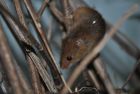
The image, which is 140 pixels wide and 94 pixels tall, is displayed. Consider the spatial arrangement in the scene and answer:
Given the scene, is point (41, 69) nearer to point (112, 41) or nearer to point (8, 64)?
point (8, 64)

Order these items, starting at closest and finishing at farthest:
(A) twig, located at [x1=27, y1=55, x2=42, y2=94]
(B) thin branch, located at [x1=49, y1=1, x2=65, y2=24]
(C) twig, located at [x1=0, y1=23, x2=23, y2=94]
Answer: (C) twig, located at [x1=0, y1=23, x2=23, y2=94]
(A) twig, located at [x1=27, y1=55, x2=42, y2=94]
(B) thin branch, located at [x1=49, y1=1, x2=65, y2=24]

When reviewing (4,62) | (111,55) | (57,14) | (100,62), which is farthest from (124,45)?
(4,62)

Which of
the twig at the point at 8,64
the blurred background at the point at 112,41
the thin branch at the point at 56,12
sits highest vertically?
the twig at the point at 8,64

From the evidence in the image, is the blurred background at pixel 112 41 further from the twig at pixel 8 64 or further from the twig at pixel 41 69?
the twig at pixel 8 64

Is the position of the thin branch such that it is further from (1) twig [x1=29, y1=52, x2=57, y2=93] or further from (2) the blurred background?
(1) twig [x1=29, y1=52, x2=57, y2=93]

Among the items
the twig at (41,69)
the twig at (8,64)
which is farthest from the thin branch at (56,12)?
the twig at (8,64)

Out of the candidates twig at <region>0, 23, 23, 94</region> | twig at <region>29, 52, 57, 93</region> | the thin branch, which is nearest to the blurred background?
the thin branch

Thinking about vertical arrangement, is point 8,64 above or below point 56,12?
above

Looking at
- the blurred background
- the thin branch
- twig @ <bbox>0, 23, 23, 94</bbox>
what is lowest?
the blurred background

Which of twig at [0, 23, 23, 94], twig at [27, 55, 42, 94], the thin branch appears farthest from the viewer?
the thin branch

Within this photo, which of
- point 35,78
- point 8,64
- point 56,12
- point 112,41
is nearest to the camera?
point 8,64

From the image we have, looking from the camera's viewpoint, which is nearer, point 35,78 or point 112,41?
point 35,78

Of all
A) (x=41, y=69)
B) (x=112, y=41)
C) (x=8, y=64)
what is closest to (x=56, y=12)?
(x=112, y=41)
